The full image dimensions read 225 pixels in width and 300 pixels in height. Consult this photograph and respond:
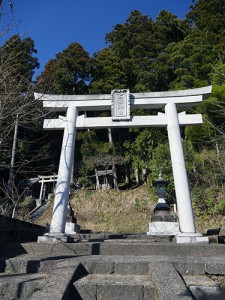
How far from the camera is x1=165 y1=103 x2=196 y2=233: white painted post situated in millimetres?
6645

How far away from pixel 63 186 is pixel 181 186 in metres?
3.12

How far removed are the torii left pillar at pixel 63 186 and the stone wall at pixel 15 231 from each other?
648 mm

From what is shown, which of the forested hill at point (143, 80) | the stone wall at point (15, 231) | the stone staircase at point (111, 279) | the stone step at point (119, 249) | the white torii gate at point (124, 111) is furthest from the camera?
the forested hill at point (143, 80)

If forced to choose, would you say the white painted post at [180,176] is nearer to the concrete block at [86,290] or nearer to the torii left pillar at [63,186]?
the torii left pillar at [63,186]

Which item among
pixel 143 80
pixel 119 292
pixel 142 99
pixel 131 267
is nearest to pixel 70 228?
pixel 142 99

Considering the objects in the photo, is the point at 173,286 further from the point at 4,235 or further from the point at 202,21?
the point at 202,21

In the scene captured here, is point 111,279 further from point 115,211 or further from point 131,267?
point 115,211

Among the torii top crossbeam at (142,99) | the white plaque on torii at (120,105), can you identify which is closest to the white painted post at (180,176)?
the torii top crossbeam at (142,99)

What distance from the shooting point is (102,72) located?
23.2 meters

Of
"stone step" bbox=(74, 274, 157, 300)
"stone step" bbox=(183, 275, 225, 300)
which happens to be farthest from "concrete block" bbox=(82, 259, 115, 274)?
"stone step" bbox=(183, 275, 225, 300)

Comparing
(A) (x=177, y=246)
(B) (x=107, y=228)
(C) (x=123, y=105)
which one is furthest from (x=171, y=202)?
(A) (x=177, y=246)

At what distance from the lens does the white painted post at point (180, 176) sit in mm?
6645

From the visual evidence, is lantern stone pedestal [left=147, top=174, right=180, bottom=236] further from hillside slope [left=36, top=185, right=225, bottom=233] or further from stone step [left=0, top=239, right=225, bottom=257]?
hillside slope [left=36, top=185, right=225, bottom=233]

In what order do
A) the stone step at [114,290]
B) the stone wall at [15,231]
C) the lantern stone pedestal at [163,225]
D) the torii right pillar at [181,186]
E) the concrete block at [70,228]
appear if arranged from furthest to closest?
the lantern stone pedestal at [163,225]
the concrete block at [70,228]
the torii right pillar at [181,186]
the stone wall at [15,231]
the stone step at [114,290]
